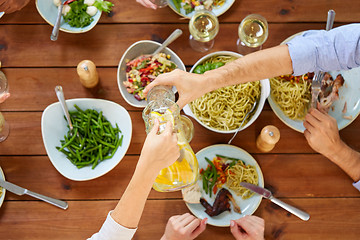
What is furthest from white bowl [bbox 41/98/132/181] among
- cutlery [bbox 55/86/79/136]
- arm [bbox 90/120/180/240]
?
arm [bbox 90/120/180/240]

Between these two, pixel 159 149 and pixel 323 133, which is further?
pixel 323 133

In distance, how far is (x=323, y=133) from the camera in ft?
5.71

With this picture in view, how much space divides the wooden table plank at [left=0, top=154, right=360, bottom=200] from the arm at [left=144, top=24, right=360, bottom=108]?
490 millimetres

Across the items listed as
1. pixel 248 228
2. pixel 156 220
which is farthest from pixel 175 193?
pixel 248 228

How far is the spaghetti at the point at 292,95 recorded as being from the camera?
5.98 feet

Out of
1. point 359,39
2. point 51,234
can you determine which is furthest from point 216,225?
point 359,39

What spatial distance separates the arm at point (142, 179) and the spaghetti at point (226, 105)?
58 centimetres

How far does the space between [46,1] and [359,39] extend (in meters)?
1.53

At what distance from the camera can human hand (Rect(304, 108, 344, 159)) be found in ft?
5.72

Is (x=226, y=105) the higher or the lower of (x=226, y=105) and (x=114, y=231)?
the higher

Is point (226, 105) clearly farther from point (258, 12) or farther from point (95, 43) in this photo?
point (95, 43)

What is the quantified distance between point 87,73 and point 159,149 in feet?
2.42

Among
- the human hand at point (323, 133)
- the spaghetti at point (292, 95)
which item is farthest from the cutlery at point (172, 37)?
the human hand at point (323, 133)

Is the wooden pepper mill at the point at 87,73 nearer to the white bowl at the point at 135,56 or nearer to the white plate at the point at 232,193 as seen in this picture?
the white bowl at the point at 135,56
